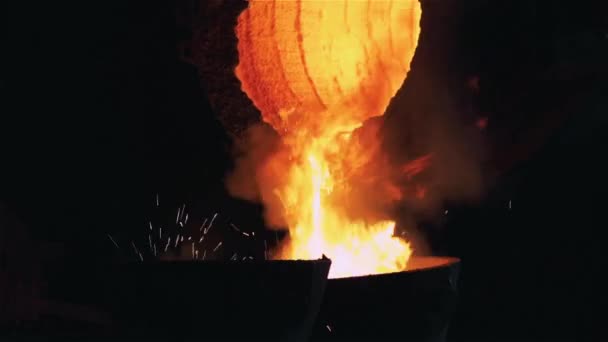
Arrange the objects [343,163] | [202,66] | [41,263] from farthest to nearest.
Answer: [343,163]
[202,66]
[41,263]

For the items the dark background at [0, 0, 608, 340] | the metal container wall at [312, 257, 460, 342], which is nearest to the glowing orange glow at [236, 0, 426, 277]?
the dark background at [0, 0, 608, 340]

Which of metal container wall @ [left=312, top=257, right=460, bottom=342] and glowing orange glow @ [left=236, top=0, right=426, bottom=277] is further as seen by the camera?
glowing orange glow @ [left=236, top=0, right=426, bottom=277]

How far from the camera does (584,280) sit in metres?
3.30

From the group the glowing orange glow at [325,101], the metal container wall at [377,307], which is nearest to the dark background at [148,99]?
the glowing orange glow at [325,101]

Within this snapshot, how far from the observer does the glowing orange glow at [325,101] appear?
2.40m

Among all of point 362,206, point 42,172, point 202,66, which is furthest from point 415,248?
point 42,172

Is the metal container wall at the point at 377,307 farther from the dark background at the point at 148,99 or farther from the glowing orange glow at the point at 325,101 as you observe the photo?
the dark background at the point at 148,99

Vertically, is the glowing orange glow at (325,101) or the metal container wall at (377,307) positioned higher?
the glowing orange glow at (325,101)

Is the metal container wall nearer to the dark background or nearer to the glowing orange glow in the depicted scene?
the glowing orange glow

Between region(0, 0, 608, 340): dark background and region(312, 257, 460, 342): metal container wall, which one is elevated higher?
region(0, 0, 608, 340): dark background

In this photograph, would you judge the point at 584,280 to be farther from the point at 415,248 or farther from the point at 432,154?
the point at 432,154

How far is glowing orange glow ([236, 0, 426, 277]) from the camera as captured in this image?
7.86ft

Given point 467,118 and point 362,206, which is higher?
point 467,118

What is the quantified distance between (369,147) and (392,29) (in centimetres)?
47
